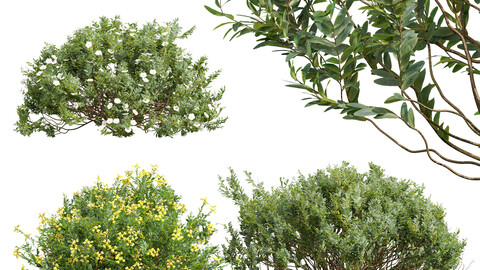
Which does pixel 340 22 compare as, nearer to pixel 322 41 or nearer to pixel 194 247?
pixel 322 41

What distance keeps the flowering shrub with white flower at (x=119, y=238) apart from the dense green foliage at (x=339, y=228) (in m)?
0.43

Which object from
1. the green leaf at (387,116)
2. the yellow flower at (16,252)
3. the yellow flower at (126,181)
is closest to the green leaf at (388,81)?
the green leaf at (387,116)

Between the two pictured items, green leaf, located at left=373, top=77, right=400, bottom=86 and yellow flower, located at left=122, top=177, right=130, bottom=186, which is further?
yellow flower, located at left=122, top=177, right=130, bottom=186

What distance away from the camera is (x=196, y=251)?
12.7 feet

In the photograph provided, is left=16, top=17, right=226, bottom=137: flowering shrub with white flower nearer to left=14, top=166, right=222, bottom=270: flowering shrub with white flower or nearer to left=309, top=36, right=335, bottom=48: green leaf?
left=14, top=166, right=222, bottom=270: flowering shrub with white flower

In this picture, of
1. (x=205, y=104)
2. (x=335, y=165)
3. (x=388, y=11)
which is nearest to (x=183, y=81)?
(x=205, y=104)

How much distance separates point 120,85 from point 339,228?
371 cm

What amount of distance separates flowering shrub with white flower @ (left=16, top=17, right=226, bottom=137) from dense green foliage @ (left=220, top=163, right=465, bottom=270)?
7.98 ft

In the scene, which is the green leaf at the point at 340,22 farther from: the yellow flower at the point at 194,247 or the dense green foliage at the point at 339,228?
the yellow flower at the point at 194,247

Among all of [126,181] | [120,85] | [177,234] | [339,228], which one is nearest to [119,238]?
[177,234]

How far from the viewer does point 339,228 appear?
4148mm

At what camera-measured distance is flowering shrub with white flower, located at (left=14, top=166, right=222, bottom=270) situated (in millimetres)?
3660


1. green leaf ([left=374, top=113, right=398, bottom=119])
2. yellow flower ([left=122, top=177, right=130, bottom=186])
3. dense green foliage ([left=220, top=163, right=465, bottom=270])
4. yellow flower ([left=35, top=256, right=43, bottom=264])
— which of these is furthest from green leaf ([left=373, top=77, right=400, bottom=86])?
yellow flower ([left=35, top=256, right=43, bottom=264])

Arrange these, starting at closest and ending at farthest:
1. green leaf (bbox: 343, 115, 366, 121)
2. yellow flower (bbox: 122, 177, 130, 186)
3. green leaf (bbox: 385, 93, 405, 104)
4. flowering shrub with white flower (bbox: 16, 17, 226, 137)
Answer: green leaf (bbox: 385, 93, 405, 104), green leaf (bbox: 343, 115, 366, 121), yellow flower (bbox: 122, 177, 130, 186), flowering shrub with white flower (bbox: 16, 17, 226, 137)
